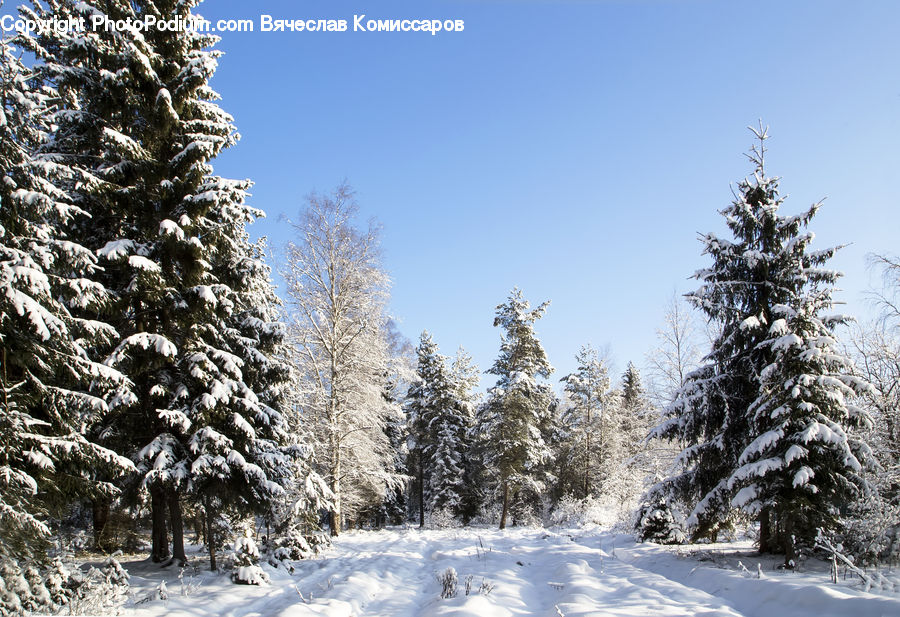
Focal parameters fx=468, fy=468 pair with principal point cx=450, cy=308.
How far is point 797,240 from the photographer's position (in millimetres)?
11883

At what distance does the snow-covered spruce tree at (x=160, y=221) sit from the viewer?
981 centimetres

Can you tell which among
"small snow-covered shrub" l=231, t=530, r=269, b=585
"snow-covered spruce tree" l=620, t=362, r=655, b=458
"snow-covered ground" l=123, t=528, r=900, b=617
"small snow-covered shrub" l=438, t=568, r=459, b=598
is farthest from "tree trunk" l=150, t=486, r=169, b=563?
"snow-covered spruce tree" l=620, t=362, r=655, b=458

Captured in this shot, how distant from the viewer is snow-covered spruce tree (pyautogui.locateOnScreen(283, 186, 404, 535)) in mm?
18969

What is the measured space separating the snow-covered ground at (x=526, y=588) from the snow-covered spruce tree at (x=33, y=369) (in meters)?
2.06

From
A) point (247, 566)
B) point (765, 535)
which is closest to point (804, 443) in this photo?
point (765, 535)

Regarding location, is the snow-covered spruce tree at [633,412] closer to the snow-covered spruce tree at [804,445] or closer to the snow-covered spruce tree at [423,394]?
the snow-covered spruce tree at [423,394]

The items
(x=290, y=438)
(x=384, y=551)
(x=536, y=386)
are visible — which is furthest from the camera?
(x=536, y=386)

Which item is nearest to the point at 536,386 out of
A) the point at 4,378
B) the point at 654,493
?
the point at 654,493

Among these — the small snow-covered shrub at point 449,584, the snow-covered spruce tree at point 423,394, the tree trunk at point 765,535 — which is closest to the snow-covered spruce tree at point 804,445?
the tree trunk at point 765,535

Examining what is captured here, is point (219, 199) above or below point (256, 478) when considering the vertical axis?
above

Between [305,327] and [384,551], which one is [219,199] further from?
[384,551]

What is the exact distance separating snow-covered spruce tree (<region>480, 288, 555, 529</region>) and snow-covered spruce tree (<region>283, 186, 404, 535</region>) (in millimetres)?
8582

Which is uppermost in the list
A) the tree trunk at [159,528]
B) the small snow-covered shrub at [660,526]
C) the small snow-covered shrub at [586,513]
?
the tree trunk at [159,528]

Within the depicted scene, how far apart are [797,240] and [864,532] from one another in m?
6.72
